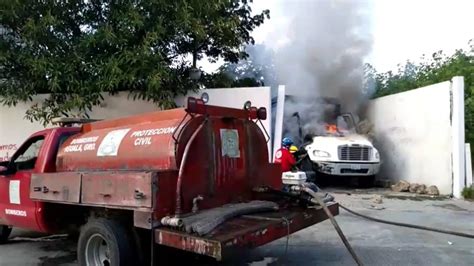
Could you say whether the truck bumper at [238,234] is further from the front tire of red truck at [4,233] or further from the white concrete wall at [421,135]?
the white concrete wall at [421,135]

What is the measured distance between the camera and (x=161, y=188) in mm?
4375

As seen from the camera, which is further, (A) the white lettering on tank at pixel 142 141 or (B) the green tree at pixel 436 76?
(B) the green tree at pixel 436 76

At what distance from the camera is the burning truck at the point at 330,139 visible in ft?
42.9

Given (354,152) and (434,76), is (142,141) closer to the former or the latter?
(354,152)

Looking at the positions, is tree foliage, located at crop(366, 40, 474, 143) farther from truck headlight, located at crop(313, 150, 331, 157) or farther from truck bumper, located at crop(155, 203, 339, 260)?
truck bumper, located at crop(155, 203, 339, 260)

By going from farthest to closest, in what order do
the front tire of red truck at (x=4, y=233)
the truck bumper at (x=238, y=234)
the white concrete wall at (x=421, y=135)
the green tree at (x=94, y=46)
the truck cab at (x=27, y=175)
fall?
the white concrete wall at (x=421, y=135), the green tree at (x=94, y=46), the front tire of red truck at (x=4, y=233), the truck cab at (x=27, y=175), the truck bumper at (x=238, y=234)

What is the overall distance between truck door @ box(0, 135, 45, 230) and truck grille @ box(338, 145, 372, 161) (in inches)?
334

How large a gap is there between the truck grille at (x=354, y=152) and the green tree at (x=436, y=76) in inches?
112

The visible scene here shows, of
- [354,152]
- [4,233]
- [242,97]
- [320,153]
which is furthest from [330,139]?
[4,233]

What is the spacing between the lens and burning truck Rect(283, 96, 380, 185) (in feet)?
42.9

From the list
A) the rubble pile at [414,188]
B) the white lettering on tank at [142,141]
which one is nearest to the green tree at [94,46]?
the white lettering on tank at [142,141]

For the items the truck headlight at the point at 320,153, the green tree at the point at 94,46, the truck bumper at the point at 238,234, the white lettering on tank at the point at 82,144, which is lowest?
the truck bumper at the point at 238,234

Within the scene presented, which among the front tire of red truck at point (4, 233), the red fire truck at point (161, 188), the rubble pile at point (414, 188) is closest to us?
the red fire truck at point (161, 188)

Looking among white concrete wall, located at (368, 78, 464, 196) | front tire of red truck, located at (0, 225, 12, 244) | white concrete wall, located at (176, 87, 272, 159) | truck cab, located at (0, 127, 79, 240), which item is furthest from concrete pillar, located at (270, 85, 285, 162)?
truck cab, located at (0, 127, 79, 240)
